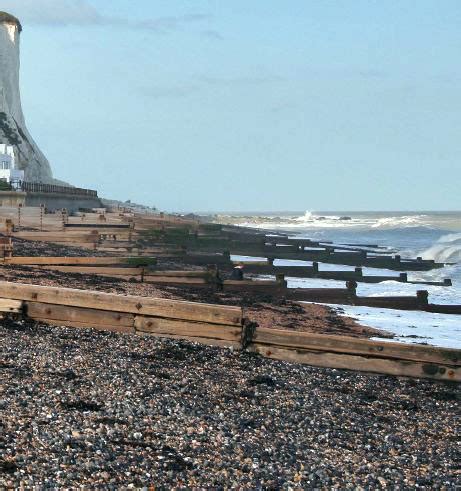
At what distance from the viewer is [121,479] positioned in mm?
6141

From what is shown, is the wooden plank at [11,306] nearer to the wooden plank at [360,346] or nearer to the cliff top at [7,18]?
the wooden plank at [360,346]

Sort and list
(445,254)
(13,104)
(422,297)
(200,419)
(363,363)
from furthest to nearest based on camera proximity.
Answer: (13,104) < (445,254) < (422,297) < (363,363) < (200,419)

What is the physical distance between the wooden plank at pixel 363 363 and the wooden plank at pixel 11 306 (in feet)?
10.7

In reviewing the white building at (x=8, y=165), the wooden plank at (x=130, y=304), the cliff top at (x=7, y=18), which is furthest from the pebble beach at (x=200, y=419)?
the cliff top at (x=7, y=18)

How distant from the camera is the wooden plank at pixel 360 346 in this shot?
10.5 metres

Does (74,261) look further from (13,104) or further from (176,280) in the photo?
(13,104)

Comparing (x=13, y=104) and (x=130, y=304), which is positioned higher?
(x=13, y=104)

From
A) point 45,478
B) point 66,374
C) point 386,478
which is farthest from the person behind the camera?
point 66,374

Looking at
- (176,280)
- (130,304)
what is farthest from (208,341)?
(176,280)

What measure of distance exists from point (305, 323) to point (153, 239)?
20.5 m

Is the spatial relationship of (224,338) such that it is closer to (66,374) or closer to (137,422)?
(66,374)

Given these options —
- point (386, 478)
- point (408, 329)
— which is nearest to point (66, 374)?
point (386, 478)

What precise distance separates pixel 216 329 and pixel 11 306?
2844 mm

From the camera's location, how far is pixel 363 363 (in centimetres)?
1063
